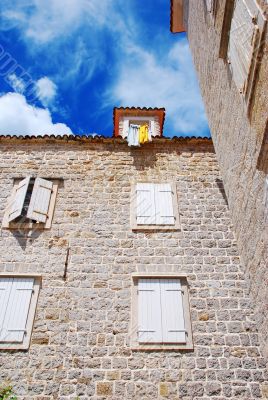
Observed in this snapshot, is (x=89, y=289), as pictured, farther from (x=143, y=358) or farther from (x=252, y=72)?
(x=252, y=72)

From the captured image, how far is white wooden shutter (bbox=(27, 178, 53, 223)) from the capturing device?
26.8 feet

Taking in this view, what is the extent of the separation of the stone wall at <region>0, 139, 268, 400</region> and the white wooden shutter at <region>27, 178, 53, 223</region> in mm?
267

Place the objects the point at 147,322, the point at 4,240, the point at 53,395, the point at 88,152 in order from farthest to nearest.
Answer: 1. the point at 88,152
2. the point at 4,240
3. the point at 147,322
4. the point at 53,395

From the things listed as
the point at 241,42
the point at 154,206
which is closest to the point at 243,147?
the point at 241,42

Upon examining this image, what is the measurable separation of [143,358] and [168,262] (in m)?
1.95

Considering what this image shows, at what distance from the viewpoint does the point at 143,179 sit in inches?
361

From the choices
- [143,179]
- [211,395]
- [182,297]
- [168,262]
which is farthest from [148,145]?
[211,395]

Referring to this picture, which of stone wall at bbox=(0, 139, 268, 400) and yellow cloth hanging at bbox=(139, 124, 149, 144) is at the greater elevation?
yellow cloth hanging at bbox=(139, 124, 149, 144)

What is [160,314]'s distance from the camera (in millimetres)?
6910

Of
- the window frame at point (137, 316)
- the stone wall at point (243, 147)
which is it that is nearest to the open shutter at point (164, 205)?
the window frame at point (137, 316)

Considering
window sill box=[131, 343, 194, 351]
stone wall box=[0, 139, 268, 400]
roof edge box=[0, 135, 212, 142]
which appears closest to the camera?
stone wall box=[0, 139, 268, 400]

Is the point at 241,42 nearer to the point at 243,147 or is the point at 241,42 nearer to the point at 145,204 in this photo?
the point at 243,147

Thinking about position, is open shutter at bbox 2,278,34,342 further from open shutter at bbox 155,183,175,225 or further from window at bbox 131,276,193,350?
open shutter at bbox 155,183,175,225

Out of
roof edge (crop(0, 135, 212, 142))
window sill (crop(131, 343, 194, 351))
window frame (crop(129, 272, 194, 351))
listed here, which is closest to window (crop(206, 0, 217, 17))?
roof edge (crop(0, 135, 212, 142))
